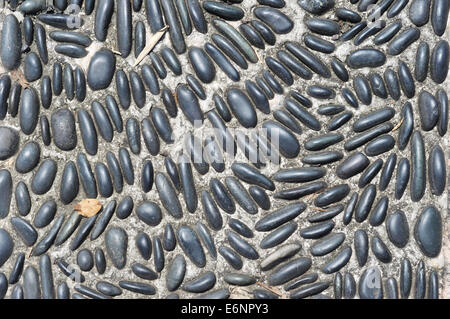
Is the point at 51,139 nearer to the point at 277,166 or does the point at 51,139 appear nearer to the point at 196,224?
the point at 196,224

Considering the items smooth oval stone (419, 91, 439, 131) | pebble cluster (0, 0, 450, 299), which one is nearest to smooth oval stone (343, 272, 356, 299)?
pebble cluster (0, 0, 450, 299)

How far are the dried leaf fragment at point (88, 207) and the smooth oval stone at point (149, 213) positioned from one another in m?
0.08

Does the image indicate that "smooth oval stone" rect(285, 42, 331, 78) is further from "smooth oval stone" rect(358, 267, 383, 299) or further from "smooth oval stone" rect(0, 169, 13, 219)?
"smooth oval stone" rect(0, 169, 13, 219)

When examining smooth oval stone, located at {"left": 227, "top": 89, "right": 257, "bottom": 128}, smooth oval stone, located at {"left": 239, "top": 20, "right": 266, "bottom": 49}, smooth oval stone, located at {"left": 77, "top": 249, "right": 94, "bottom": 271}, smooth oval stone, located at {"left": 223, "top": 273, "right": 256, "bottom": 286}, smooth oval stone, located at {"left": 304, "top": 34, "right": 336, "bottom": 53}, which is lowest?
smooth oval stone, located at {"left": 223, "top": 273, "right": 256, "bottom": 286}

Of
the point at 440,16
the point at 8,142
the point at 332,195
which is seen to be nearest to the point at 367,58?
the point at 440,16

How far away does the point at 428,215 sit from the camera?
3.61 ft

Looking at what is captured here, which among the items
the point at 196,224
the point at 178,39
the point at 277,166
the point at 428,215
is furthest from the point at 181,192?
the point at 428,215

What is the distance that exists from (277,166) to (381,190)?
0.20 meters

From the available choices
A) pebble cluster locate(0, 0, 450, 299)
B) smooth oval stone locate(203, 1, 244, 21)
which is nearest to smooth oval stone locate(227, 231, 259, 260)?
pebble cluster locate(0, 0, 450, 299)

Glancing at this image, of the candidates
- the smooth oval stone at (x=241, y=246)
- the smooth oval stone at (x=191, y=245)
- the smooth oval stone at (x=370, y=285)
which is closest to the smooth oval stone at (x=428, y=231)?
the smooth oval stone at (x=370, y=285)

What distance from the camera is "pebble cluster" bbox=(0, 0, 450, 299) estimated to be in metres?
1.10

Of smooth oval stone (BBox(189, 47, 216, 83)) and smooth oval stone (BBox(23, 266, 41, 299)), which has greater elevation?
smooth oval stone (BBox(189, 47, 216, 83))

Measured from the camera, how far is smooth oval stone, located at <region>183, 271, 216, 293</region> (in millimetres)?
1097

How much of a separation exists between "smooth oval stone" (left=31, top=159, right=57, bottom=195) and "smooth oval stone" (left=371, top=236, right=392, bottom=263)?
2.06ft
